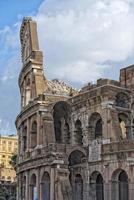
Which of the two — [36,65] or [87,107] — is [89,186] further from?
[36,65]

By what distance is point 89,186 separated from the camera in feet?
145

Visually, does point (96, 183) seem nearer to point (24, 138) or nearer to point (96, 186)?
point (96, 186)

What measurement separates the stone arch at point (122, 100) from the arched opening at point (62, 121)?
244 inches

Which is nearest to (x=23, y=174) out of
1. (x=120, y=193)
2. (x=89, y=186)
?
(x=89, y=186)

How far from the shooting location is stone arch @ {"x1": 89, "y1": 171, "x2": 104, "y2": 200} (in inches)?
1727

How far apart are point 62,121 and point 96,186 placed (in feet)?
26.7

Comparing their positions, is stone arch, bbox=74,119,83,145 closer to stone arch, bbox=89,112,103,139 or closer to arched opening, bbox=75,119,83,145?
arched opening, bbox=75,119,83,145

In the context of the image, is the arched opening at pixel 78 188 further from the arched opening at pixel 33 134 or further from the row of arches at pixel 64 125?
the arched opening at pixel 33 134

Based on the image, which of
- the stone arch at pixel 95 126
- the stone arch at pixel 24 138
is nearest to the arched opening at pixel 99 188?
the stone arch at pixel 95 126

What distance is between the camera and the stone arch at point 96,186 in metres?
43.9

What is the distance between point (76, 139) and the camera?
4788 centimetres

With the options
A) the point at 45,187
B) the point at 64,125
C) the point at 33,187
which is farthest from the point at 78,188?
the point at 64,125

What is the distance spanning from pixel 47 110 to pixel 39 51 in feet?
26.3

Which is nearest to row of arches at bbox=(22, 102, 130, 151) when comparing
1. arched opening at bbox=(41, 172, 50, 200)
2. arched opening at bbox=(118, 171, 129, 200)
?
arched opening at bbox=(41, 172, 50, 200)
